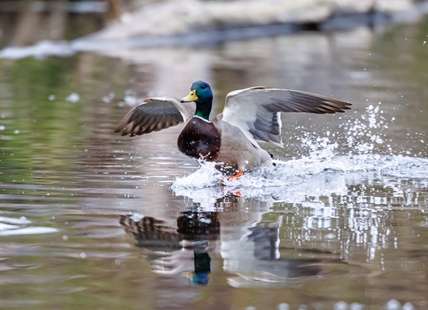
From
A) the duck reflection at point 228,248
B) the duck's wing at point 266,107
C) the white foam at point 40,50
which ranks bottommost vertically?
the duck reflection at point 228,248

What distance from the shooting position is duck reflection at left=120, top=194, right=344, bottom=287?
4.40 meters

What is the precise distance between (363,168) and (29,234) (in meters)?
3.33

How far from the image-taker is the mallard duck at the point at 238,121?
6.93 metres

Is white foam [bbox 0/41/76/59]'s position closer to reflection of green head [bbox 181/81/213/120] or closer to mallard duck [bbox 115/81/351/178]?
mallard duck [bbox 115/81/351/178]

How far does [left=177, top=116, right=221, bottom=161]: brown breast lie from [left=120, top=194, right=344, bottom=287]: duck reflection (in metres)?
1.08

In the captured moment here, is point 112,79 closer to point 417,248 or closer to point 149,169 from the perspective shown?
point 149,169

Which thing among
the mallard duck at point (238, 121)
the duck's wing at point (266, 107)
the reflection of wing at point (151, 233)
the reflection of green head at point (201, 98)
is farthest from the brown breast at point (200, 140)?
the reflection of wing at point (151, 233)

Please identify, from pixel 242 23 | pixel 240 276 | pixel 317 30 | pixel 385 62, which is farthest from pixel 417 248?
pixel 317 30

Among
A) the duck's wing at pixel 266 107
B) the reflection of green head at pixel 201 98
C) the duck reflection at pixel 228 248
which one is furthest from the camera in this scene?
the reflection of green head at pixel 201 98

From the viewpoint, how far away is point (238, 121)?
729cm

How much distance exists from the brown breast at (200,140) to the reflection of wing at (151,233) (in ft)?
4.80

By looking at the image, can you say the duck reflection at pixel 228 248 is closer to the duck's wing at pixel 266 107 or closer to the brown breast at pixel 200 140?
the brown breast at pixel 200 140

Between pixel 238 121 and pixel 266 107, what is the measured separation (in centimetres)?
27

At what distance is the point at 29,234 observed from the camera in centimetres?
502
